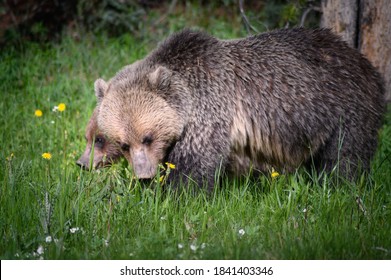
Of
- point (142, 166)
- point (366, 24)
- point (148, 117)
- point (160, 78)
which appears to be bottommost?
point (142, 166)

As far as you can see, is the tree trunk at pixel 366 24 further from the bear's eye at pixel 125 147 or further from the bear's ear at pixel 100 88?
the bear's eye at pixel 125 147

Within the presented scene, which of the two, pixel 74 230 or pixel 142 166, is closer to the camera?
pixel 74 230

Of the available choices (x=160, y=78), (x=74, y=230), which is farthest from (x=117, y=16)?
(x=74, y=230)

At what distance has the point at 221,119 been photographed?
5660 millimetres

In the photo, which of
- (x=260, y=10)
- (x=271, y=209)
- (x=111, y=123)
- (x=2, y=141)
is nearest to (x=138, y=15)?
(x=260, y=10)

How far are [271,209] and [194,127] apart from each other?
1.00 meters

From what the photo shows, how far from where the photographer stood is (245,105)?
230 inches

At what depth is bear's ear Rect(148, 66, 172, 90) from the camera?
5.59m

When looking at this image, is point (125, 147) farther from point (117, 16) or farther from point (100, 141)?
point (117, 16)

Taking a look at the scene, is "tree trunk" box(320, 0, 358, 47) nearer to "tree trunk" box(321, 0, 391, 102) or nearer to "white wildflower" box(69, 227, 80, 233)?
"tree trunk" box(321, 0, 391, 102)

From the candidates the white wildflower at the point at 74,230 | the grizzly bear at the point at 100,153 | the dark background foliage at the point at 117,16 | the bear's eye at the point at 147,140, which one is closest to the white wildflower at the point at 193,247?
the white wildflower at the point at 74,230

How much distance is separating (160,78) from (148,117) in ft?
1.19

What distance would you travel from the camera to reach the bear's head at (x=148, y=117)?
5551 millimetres

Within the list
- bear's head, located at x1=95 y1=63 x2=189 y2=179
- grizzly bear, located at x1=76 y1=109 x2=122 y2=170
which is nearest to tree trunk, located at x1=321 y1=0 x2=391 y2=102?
bear's head, located at x1=95 y1=63 x2=189 y2=179
